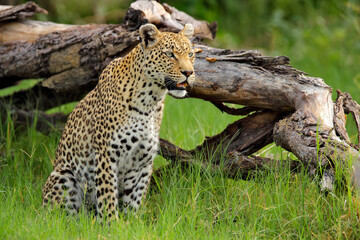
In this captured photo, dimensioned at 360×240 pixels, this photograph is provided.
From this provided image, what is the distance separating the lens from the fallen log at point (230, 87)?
5262 millimetres

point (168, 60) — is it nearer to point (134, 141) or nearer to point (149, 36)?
point (149, 36)

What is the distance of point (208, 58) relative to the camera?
20.5 ft

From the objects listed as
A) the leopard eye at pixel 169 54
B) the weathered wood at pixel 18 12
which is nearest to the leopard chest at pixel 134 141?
the leopard eye at pixel 169 54

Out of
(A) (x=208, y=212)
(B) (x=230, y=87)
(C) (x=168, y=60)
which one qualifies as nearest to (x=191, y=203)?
→ (A) (x=208, y=212)

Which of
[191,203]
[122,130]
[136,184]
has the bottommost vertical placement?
[136,184]

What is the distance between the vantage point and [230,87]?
6.02 metres

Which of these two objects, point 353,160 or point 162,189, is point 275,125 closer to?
point 353,160

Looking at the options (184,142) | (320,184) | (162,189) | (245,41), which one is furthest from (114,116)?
(245,41)

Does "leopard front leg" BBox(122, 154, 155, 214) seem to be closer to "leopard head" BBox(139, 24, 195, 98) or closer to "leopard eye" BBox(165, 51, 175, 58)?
"leopard head" BBox(139, 24, 195, 98)

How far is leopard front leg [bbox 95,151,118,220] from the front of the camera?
6004 millimetres

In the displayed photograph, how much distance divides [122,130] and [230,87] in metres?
1.29

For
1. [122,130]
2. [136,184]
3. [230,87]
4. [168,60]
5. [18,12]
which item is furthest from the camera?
[18,12]

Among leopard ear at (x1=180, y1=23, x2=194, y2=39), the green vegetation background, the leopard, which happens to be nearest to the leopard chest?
the leopard

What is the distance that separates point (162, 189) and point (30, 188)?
1.56m
